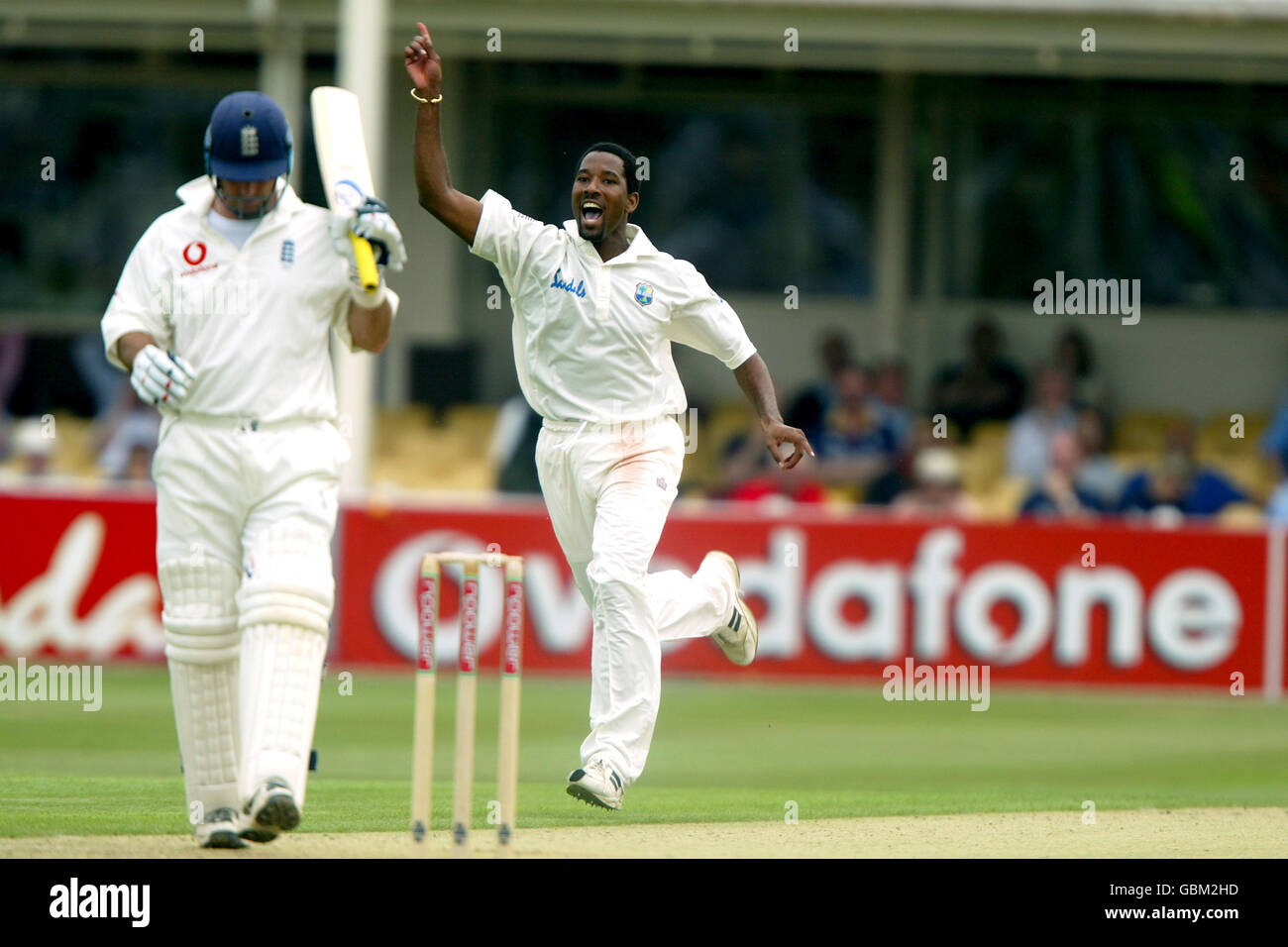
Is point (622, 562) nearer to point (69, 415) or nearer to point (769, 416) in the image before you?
point (769, 416)

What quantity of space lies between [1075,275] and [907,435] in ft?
11.5

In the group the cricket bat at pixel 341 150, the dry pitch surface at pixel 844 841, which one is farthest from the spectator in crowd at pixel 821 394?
the cricket bat at pixel 341 150

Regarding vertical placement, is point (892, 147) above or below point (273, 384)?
above

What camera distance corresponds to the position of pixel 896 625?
12.8 meters

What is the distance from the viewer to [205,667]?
574cm

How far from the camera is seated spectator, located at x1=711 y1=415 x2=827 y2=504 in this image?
45.2 ft

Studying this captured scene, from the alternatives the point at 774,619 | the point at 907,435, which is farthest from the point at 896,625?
the point at 907,435

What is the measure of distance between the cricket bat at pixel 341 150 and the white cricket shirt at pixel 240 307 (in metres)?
0.14

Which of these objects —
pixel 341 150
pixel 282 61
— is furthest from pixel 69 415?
Answer: pixel 341 150

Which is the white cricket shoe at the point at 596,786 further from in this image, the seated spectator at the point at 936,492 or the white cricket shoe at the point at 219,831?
the seated spectator at the point at 936,492

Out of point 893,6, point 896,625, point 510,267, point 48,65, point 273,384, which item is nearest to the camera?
point 273,384

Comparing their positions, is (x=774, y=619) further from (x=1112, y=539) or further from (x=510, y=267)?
(x=510, y=267)

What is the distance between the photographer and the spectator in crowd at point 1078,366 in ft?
52.4

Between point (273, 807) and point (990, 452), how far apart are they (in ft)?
35.7
